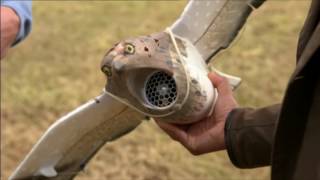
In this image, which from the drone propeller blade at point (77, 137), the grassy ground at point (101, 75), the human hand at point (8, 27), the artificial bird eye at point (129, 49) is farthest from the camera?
the grassy ground at point (101, 75)

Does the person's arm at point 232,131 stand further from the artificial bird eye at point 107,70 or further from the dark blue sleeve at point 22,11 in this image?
the dark blue sleeve at point 22,11

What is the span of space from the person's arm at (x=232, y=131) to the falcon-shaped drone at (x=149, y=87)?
0.07 ft

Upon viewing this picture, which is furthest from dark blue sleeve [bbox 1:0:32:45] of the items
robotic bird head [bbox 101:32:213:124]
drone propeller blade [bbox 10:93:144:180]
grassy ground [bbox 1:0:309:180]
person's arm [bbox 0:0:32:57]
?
grassy ground [bbox 1:0:309:180]

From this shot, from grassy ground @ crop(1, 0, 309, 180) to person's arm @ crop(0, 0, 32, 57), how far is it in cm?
72

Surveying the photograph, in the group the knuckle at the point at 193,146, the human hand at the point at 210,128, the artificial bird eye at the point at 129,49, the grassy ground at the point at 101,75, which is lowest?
the grassy ground at the point at 101,75

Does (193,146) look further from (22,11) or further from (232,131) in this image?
(22,11)

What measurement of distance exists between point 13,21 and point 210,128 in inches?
19.5

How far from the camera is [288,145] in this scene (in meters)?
0.68

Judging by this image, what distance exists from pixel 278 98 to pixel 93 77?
68cm

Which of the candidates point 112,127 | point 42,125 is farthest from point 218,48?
point 42,125

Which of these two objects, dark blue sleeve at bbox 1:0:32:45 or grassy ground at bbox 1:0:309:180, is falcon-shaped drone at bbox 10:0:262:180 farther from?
grassy ground at bbox 1:0:309:180

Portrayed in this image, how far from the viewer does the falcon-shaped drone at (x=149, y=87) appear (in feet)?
2.68

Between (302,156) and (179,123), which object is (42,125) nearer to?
(179,123)

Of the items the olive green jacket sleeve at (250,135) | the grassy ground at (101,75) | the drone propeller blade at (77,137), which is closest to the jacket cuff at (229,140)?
the olive green jacket sleeve at (250,135)
